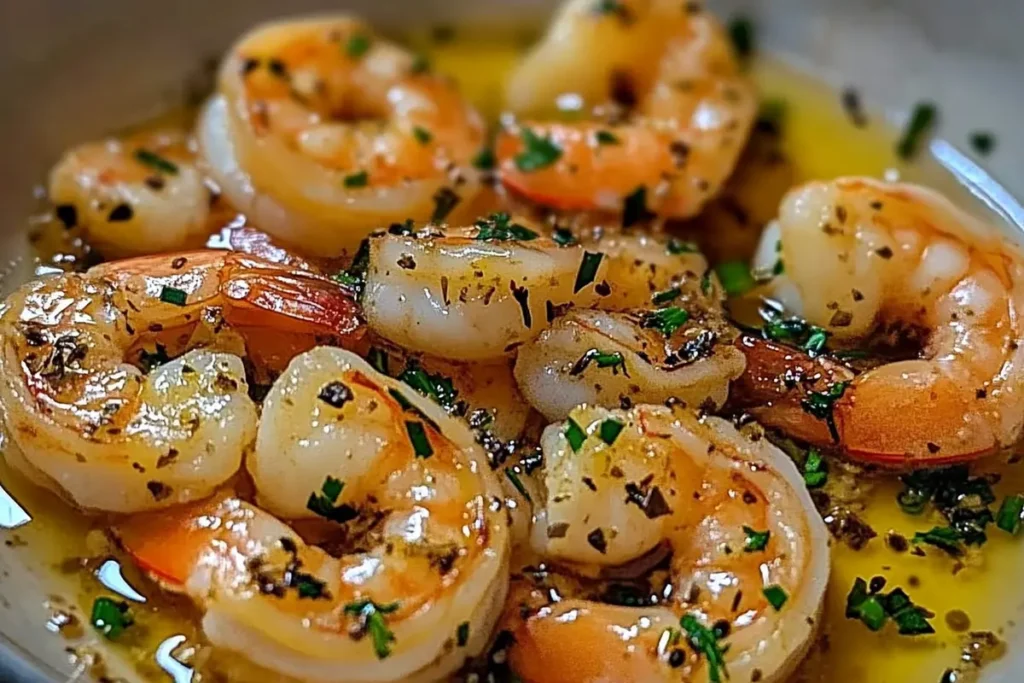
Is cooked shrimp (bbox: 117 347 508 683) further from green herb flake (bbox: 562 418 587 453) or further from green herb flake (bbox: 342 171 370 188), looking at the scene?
green herb flake (bbox: 342 171 370 188)

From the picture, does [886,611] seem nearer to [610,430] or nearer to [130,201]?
[610,430]

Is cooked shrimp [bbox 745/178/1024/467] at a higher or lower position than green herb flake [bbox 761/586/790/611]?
higher

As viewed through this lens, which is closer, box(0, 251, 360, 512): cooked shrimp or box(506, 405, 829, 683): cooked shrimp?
box(506, 405, 829, 683): cooked shrimp

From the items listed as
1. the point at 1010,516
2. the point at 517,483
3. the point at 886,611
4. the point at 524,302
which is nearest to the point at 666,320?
the point at 524,302

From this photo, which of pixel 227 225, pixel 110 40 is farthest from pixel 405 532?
pixel 110 40

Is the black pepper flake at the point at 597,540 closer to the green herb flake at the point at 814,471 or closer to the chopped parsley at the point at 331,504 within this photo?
the chopped parsley at the point at 331,504

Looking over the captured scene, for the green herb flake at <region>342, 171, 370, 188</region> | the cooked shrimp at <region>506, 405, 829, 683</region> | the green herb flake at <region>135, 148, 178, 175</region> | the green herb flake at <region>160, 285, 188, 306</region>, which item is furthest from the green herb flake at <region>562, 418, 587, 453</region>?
the green herb flake at <region>135, 148, 178, 175</region>

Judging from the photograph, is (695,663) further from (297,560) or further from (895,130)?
(895,130)
